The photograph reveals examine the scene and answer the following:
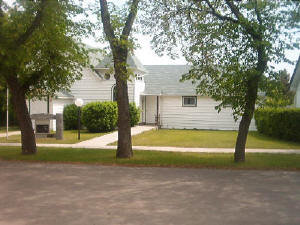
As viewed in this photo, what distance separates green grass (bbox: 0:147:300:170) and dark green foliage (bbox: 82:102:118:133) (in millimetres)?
7409

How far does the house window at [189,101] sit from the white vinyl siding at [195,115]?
0.25 m

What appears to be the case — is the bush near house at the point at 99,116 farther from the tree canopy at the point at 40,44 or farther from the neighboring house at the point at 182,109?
the tree canopy at the point at 40,44

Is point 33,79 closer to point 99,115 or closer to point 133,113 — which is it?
point 99,115

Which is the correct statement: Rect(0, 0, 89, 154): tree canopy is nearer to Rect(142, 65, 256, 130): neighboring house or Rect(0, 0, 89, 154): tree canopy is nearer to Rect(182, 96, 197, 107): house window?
Rect(142, 65, 256, 130): neighboring house

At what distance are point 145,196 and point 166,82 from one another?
23.2 metres

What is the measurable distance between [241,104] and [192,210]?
5787mm

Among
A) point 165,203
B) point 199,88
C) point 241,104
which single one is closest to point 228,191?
point 165,203

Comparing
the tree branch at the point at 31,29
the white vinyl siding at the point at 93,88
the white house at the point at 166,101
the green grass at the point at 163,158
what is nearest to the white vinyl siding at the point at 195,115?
the white house at the point at 166,101

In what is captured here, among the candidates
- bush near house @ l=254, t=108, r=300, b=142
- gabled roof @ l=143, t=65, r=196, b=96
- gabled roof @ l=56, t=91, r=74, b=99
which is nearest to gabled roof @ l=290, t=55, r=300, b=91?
bush near house @ l=254, t=108, r=300, b=142

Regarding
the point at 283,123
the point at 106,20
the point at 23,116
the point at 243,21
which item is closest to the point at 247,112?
the point at 243,21

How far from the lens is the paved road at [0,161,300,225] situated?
6.02 metres

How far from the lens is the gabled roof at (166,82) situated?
28.8 meters

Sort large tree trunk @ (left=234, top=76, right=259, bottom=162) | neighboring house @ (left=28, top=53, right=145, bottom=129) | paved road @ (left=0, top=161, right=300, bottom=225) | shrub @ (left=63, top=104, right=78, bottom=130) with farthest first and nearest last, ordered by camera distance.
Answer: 1. neighboring house @ (left=28, top=53, right=145, bottom=129)
2. shrub @ (left=63, top=104, right=78, bottom=130)
3. large tree trunk @ (left=234, top=76, right=259, bottom=162)
4. paved road @ (left=0, top=161, right=300, bottom=225)

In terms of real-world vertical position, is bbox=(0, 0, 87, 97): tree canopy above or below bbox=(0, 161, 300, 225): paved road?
above
